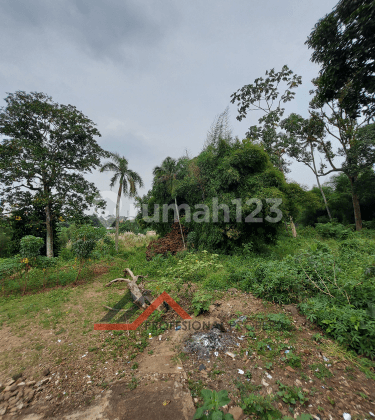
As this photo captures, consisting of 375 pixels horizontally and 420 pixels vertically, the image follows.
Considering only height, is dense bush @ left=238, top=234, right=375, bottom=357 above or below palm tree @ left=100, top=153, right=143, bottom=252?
below

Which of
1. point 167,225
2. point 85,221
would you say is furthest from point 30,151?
point 167,225

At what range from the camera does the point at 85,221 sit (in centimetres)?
1269

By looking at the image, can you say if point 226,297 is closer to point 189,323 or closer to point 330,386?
point 189,323

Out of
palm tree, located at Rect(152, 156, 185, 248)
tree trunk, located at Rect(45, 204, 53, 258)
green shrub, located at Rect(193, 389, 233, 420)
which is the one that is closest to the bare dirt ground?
green shrub, located at Rect(193, 389, 233, 420)

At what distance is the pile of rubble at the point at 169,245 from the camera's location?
412 inches

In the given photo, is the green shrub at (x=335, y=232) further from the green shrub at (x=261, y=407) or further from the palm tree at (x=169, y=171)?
the green shrub at (x=261, y=407)

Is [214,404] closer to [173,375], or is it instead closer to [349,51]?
[173,375]

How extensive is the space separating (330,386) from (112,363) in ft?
9.62

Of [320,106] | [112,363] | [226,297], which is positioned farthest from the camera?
[320,106]

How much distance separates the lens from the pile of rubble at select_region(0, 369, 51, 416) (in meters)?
2.15

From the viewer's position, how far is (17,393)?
2.35 meters

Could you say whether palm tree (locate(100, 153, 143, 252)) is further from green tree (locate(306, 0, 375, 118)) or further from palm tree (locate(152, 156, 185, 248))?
green tree (locate(306, 0, 375, 118))

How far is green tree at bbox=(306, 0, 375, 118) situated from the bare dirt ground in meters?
4.56

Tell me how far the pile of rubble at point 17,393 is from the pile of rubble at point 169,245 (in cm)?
762
